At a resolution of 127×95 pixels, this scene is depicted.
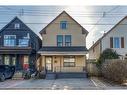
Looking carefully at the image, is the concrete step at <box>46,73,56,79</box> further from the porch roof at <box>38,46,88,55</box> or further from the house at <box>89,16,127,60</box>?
the house at <box>89,16,127,60</box>

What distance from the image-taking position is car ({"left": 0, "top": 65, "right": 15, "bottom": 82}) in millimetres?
24136

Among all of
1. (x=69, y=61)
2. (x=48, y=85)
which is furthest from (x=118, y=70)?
(x=69, y=61)

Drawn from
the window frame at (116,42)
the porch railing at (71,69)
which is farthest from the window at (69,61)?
the window frame at (116,42)

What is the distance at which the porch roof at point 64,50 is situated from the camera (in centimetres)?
2886

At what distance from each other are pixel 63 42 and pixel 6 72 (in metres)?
7.83

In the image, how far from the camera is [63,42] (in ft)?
98.8

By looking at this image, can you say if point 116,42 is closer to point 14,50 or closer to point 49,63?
point 49,63

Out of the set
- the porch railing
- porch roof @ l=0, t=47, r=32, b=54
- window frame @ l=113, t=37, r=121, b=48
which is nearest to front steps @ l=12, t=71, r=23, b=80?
porch roof @ l=0, t=47, r=32, b=54

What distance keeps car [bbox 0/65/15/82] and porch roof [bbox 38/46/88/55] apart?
3.90 m

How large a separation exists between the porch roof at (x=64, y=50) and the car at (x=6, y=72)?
12.8 feet

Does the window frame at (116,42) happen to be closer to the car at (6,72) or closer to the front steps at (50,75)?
the front steps at (50,75)

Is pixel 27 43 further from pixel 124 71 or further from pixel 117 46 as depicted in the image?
pixel 124 71

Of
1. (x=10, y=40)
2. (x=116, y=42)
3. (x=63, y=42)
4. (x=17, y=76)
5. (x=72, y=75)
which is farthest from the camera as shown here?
(x=10, y=40)

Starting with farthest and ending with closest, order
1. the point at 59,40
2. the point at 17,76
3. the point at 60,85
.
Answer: the point at 59,40 → the point at 17,76 → the point at 60,85
